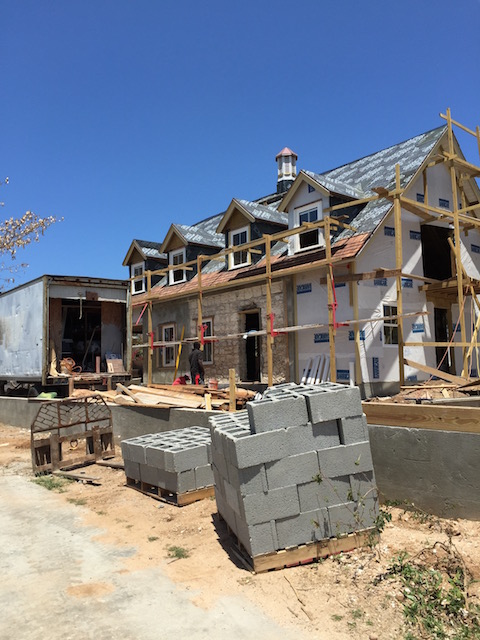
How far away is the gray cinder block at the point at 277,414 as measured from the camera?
18.0ft

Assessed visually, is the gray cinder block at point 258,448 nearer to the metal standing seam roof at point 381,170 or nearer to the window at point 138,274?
the metal standing seam roof at point 381,170

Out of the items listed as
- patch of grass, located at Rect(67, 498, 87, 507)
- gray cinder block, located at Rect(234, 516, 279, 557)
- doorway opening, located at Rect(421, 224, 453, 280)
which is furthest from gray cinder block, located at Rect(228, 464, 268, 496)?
doorway opening, located at Rect(421, 224, 453, 280)

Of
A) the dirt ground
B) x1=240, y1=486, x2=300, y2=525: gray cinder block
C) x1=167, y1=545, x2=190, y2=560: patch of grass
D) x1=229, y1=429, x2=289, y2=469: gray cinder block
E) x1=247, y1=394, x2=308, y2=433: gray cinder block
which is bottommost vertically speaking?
x1=167, y1=545, x2=190, y2=560: patch of grass

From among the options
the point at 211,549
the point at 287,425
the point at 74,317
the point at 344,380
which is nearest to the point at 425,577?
the point at 287,425

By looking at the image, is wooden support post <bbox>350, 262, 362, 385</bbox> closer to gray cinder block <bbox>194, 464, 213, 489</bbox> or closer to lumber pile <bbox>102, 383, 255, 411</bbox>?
lumber pile <bbox>102, 383, 255, 411</bbox>

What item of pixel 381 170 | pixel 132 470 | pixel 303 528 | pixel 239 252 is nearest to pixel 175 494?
pixel 132 470

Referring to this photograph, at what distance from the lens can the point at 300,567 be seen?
541cm

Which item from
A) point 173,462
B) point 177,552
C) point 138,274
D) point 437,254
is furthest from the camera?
point 138,274

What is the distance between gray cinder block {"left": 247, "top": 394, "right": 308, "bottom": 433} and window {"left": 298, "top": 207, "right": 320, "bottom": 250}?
11511 mm

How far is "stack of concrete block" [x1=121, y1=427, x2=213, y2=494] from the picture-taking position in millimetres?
7826

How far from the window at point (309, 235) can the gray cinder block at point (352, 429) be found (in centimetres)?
1127

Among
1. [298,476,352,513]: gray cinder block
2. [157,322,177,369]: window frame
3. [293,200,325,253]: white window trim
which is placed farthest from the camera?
[157,322,177,369]: window frame

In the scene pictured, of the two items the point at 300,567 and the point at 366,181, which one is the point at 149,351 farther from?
the point at 300,567

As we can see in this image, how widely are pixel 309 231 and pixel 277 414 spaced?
12.0m
